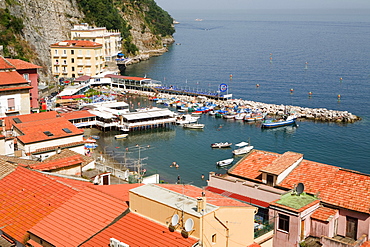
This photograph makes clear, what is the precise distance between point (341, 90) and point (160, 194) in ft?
264

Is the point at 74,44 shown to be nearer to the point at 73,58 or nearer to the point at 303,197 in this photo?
the point at 73,58

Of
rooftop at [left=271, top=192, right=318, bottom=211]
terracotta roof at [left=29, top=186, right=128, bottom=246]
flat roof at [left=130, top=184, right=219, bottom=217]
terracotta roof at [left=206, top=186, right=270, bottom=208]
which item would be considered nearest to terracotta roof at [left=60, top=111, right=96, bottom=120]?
terracotta roof at [left=206, top=186, right=270, bottom=208]

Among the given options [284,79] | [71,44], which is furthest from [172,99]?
[284,79]

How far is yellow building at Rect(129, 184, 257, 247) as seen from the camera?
15.0m

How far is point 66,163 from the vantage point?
82.7ft

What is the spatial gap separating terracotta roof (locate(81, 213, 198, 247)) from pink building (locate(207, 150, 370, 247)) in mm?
4504

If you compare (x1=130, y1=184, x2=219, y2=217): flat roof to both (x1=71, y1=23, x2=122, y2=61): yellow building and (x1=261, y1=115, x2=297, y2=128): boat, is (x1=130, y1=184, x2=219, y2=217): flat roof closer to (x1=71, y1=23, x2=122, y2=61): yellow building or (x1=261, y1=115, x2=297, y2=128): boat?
(x1=261, y1=115, x2=297, y2=128): boat

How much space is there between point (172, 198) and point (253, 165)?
32.4 feet

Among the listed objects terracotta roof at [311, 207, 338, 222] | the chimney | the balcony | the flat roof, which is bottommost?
the balcony

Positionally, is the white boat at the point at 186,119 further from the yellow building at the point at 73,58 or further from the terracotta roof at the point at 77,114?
the yellow building at the point at 73,58

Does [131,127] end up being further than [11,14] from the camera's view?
No

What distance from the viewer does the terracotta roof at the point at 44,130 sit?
112ft

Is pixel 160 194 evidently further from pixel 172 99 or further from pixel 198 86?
pixel 198 86

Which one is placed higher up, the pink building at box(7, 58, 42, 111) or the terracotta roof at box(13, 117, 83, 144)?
the pink building at box(7, 58, 42, 111)
